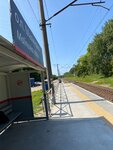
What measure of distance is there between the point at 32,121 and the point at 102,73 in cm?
5924

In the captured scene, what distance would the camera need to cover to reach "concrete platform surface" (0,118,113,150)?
7855 mm

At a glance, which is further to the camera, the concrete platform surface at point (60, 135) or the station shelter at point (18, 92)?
the station shelter at point (18, 92)

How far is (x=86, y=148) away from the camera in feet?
24.3

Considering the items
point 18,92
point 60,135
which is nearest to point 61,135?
point 60,135

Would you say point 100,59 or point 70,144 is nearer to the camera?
point 70,144

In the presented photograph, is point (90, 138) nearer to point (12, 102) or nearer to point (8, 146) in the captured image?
point (8, 146)

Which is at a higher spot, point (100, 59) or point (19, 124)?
point (100, 59)

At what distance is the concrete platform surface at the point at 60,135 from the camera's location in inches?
309

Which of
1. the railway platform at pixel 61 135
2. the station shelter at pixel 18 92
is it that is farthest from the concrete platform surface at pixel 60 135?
the station shelter at pixel 18 92

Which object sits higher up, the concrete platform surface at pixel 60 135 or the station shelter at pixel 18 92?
the station shelter at pixel 18 92

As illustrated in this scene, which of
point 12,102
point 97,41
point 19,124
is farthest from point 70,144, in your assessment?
point 97,41

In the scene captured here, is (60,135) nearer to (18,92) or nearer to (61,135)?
(61,135)

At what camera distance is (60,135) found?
358 inches

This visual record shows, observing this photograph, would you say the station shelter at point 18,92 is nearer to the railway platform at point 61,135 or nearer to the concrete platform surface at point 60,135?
the railway platform at point 61,135
